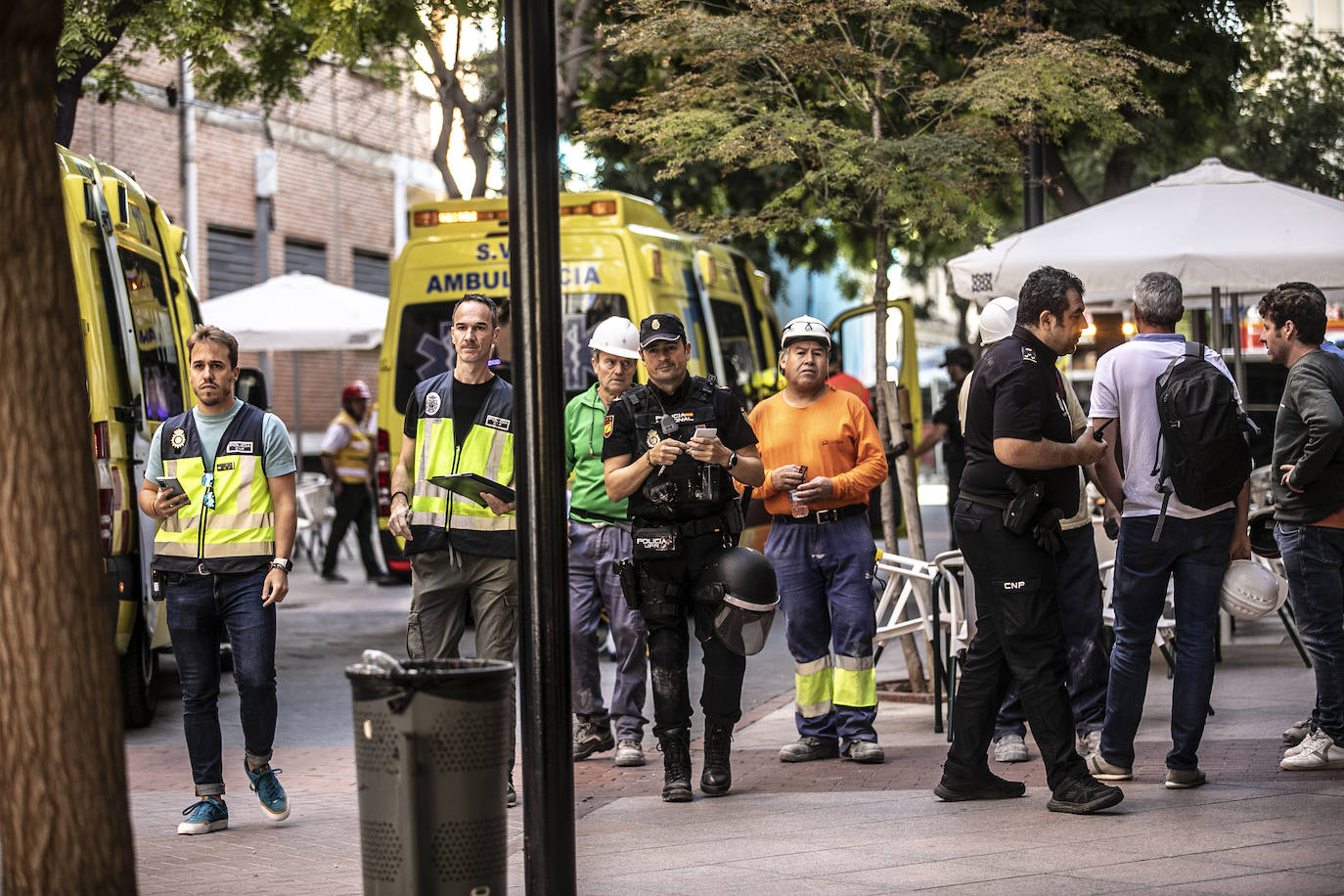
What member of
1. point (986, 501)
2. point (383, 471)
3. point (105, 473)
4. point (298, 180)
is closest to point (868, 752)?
point (986, 501)

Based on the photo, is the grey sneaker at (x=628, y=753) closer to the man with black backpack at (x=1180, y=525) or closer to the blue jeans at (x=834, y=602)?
the blue jeans at (x=834, y=602)

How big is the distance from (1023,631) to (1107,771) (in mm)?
1014

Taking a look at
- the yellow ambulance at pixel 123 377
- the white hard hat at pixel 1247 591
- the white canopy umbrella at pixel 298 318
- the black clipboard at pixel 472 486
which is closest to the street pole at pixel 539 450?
the black clipboard at pixel 472 486

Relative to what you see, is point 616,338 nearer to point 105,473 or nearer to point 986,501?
point 986,501

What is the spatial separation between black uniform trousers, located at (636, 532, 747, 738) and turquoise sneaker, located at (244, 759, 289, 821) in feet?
4.90

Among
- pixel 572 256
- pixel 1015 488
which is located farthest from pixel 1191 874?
pixel 572 256

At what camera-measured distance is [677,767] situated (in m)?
6.90

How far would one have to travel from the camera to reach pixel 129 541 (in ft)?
28.2

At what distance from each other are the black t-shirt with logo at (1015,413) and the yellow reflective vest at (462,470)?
A: 185 centimetres

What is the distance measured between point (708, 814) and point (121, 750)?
316 cm

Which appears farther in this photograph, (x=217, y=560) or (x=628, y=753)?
(x=628, y=753)

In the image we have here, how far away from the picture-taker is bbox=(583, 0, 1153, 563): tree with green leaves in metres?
8.98

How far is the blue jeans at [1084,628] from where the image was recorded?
724 cm

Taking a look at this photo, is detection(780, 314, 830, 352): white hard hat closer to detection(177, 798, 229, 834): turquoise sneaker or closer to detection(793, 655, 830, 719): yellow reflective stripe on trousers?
detection(793, 655, 830, 719): yellow reflective stripe on trousers
